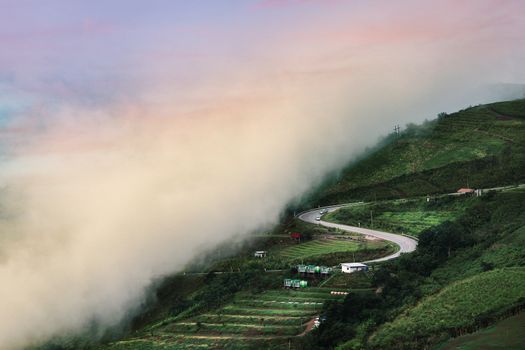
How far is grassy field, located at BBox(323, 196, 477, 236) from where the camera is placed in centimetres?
8769

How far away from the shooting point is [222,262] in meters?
89.2

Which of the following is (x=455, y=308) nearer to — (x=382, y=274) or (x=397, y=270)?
(x=382, y=274)

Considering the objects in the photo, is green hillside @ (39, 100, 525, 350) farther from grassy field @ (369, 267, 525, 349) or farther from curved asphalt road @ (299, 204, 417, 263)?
curved asphalt road @ (299, 204, 417, 263)

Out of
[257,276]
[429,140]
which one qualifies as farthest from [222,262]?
[429,140]

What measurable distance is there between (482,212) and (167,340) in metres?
47.5

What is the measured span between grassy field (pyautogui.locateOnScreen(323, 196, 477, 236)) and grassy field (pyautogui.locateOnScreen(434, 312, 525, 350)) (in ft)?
147

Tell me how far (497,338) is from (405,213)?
191ft

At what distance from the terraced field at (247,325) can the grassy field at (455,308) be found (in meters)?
11.4

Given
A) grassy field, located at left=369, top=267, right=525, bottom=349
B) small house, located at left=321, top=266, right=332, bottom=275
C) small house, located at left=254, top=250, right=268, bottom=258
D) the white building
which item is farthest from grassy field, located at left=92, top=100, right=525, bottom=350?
small house, located at left=321, top=266, right=332, bottom=275

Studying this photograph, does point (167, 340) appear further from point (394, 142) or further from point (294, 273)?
point (394, 142)

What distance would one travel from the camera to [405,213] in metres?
94.9

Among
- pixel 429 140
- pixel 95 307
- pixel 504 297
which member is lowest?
pixel 95 307

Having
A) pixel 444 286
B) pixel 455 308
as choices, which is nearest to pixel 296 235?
pixel 444 286

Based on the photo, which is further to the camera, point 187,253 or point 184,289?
point 187,253
